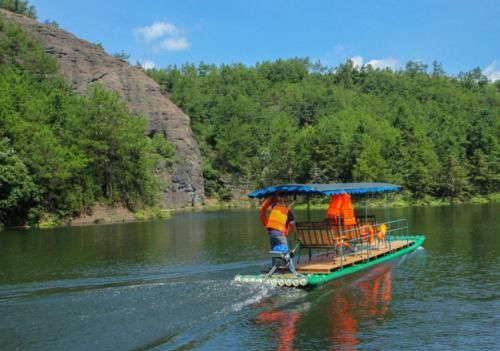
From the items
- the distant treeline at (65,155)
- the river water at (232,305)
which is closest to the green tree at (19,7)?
the distant treeline at (65,155)

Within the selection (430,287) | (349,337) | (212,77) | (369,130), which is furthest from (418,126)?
(349,337)

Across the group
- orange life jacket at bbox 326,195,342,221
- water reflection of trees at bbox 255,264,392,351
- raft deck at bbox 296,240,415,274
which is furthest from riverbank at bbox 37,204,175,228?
water reflection of trees at bbox 255,264,392,351

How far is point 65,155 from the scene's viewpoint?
191ft

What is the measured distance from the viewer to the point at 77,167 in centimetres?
5731

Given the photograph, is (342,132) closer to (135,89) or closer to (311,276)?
(135,89)

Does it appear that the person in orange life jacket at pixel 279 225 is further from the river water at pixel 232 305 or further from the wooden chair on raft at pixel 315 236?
the wooden chair on raft at pixel 315 236

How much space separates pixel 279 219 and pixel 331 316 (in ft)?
16.1

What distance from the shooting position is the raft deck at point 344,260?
2053 centimetres

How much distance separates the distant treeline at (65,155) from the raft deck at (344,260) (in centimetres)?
3530

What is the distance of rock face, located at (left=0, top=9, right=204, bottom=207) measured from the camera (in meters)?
91.7

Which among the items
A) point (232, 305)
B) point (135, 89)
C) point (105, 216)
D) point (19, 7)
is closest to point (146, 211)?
point (105, 216)

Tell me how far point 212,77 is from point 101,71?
58.7 metres

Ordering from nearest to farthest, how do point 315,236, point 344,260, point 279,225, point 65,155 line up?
point 279,225, point 344,260, point 315,236, point 65,155

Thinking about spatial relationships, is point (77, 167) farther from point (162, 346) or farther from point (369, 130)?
point (369, 130)
